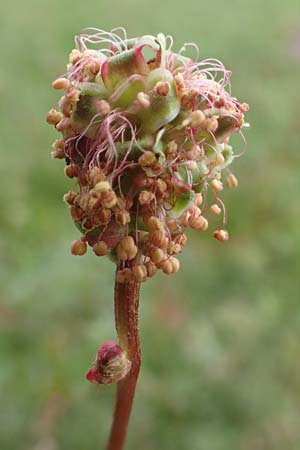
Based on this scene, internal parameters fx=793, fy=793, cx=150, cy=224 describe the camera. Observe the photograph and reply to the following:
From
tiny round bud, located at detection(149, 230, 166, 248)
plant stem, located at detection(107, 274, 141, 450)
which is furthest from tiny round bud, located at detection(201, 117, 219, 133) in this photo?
plant stem, located at detection(107, 274, 141, 450)

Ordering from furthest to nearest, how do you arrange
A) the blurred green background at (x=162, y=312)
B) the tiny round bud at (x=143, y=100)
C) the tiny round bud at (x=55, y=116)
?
the blurred green background at (x=162, y=312), the tiny round bud at (x=55, y=116), the tiny round bud at (x=143, y=100)

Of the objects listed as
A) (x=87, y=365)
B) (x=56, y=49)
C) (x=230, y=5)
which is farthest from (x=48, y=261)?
(x=230, y=5)

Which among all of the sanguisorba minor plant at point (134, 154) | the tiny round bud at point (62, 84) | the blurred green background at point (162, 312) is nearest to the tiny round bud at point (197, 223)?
the sanguisorba minor plant at point (134, 154)

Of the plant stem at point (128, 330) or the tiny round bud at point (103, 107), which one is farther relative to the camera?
the plant stem at point (128, 330)

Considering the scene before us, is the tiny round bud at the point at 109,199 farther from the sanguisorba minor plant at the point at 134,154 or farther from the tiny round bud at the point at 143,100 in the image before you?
the tiny round bud at the point at 143,100

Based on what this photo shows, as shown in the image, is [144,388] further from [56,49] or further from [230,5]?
[230,5]

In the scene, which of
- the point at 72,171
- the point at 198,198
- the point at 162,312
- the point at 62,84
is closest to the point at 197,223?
the point at 198,198

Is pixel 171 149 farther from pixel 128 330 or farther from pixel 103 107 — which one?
pixel 128 330
